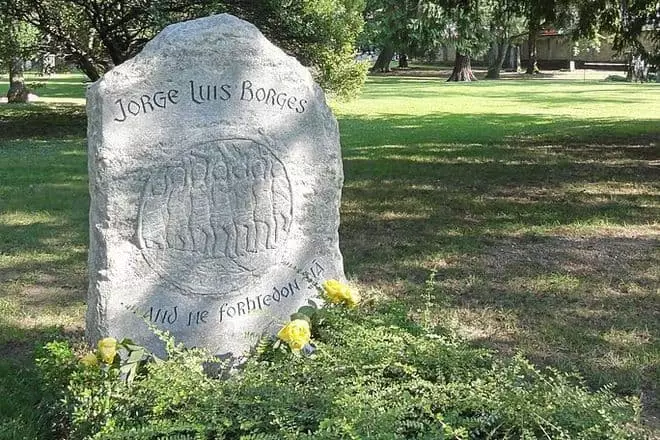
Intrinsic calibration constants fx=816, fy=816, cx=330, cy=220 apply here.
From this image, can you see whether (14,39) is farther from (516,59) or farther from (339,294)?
(516,59)

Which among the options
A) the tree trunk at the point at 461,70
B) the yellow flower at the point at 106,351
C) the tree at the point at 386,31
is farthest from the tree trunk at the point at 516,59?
the yellow flower at the point at 106,351

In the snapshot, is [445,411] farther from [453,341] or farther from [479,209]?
[479,209]

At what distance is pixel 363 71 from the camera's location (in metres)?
19.1

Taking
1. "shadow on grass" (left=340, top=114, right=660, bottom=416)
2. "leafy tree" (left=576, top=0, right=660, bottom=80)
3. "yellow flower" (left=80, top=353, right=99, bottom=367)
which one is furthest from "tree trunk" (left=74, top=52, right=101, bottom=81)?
"yellow flower" (left=80, top=353, right=99, bottom=367)

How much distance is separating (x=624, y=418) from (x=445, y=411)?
64 cm

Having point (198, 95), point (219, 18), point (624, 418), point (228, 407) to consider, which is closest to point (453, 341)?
point (624, 418)

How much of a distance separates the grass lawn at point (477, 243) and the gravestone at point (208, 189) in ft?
1.82

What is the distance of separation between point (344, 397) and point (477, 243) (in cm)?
411

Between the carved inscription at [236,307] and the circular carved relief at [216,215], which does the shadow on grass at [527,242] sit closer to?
the carved inscription at [236,307]

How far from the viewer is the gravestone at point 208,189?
3.64 metres

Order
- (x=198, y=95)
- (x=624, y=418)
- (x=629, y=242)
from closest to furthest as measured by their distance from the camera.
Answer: (x=624, y=418), (x=198, y=95), (x=629, y=242)

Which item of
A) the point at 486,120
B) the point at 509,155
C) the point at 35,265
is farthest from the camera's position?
the point at 486,120

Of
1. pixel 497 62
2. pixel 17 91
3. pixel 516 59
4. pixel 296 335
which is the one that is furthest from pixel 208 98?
pixel 516 59

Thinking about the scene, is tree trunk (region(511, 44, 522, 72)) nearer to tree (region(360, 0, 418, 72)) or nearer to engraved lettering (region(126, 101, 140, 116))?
tree (region(360, 0, 418, 72))
